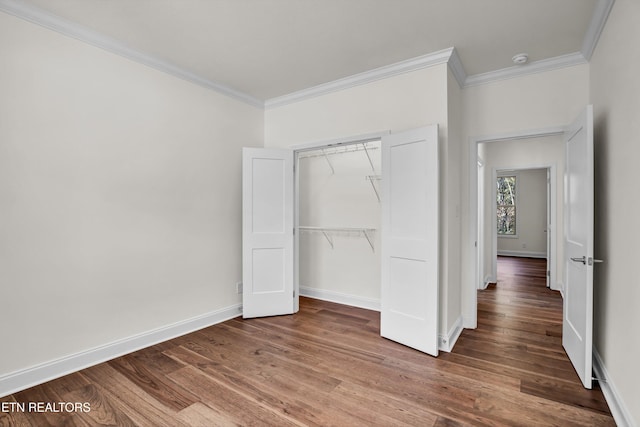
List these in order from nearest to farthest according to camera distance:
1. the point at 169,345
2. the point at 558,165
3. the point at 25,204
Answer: the point at 25,204 < the point at 169,345 < the point at 558,165

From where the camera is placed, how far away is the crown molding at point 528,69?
2939mm

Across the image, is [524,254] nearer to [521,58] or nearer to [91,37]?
[521,58]

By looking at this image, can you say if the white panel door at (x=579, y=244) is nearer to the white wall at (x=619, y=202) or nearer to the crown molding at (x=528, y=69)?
the white wall at (x=619, y=202)

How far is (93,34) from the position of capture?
8.46 ft

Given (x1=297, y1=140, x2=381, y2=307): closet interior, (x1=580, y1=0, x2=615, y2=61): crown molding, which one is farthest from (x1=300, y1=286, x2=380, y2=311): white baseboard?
(x1=580, y1=0, x2=615, y2=61): crown molding

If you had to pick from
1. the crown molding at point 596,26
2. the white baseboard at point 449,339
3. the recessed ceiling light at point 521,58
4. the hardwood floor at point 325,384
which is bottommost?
the hardwood floor at point 325,384

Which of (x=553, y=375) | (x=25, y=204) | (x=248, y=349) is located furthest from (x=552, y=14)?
(x=25, y=204)

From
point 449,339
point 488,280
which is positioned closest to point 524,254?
point 488,280

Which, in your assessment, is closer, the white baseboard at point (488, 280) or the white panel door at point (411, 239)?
the white panel door at point (411, 239)

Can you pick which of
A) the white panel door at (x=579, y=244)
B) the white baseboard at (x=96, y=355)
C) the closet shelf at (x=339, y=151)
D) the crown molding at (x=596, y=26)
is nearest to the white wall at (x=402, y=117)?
the closet shelf at (x=339, y=151)

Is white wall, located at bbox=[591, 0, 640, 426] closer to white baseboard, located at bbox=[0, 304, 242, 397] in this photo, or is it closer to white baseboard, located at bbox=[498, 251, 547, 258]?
white baseboard, located at bbox=[0, 304, 242, 397]

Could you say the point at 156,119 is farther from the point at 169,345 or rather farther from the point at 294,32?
the point at 169,345

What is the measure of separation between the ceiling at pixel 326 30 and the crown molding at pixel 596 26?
2 centimetres

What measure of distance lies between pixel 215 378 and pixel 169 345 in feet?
2.83
